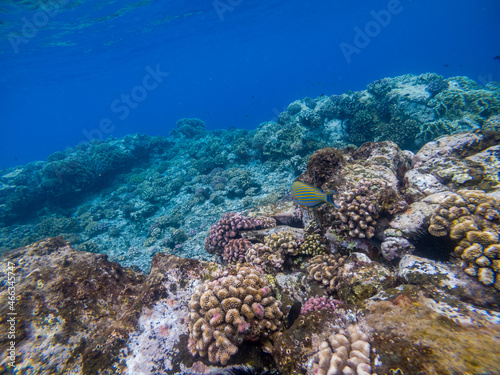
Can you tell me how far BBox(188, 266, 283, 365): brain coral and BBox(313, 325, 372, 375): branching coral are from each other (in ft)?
2.37

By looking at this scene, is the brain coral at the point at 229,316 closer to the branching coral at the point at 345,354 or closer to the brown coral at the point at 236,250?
the branching coral at the point at 345,354

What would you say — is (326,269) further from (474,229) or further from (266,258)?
(474,229)

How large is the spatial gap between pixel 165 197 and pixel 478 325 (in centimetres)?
1379

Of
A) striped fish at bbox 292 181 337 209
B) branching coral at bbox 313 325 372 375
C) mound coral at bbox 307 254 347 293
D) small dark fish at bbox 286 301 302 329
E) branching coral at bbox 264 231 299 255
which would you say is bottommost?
small dark fish at bbox 286 301 302 329

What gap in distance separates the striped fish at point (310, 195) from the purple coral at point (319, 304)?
1.59 m

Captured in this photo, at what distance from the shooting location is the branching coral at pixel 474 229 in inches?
111

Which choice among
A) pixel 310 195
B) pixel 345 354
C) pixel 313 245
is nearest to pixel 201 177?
pixel 313 245

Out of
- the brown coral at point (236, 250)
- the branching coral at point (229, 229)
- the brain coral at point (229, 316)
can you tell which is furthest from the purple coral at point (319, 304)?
the branching coral at point (229, 229)

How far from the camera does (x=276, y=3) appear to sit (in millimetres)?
39625

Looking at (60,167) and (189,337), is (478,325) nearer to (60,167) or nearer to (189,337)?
(189,337)

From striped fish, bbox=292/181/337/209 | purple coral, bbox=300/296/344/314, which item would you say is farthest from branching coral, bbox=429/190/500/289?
striped fish, bbox=292/181/337/209

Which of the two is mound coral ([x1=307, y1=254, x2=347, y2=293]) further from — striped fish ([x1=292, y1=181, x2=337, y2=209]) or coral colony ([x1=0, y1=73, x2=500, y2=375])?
striped fish ([x1=292, y1=181, x2=337, y2=209])

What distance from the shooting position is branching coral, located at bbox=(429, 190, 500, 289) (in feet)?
9.28

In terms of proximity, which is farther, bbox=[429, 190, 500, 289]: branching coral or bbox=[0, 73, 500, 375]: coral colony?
bbox=[429, 190, 500, 289]: branching coral
